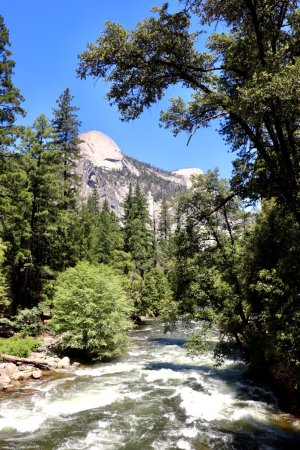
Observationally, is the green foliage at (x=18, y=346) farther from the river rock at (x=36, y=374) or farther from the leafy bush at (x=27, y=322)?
the river rock at (x=36, y=374)

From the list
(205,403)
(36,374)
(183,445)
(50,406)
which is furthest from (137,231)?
(183,445)

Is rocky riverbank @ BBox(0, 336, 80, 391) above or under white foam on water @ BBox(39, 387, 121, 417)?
above

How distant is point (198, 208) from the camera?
20000mm

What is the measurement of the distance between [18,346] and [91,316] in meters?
4.24

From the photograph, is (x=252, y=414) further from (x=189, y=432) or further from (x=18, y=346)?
(x=18, y=346)

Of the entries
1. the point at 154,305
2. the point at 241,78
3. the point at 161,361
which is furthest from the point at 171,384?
the point at 154,305

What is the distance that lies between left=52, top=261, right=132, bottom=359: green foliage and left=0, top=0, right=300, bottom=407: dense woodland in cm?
9

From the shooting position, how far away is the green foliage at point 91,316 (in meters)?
20.7

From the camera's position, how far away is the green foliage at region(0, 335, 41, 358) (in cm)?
1977

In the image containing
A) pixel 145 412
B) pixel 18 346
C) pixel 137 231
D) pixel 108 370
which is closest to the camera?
pixel 145 412

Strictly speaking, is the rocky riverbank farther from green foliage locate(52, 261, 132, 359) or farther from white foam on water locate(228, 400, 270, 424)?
Result: white foam on water locate(228, 400, 270, 424)

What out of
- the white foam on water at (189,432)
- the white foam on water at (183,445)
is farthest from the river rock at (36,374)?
the white foam on water at (183,445)

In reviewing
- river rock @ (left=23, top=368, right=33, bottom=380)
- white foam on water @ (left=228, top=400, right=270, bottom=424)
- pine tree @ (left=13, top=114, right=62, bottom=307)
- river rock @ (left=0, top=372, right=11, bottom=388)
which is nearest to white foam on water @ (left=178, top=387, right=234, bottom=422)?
white foam on water @ (left=228, top=400, right=270, bottom=424)

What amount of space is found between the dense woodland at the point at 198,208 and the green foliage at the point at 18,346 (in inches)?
55.9
